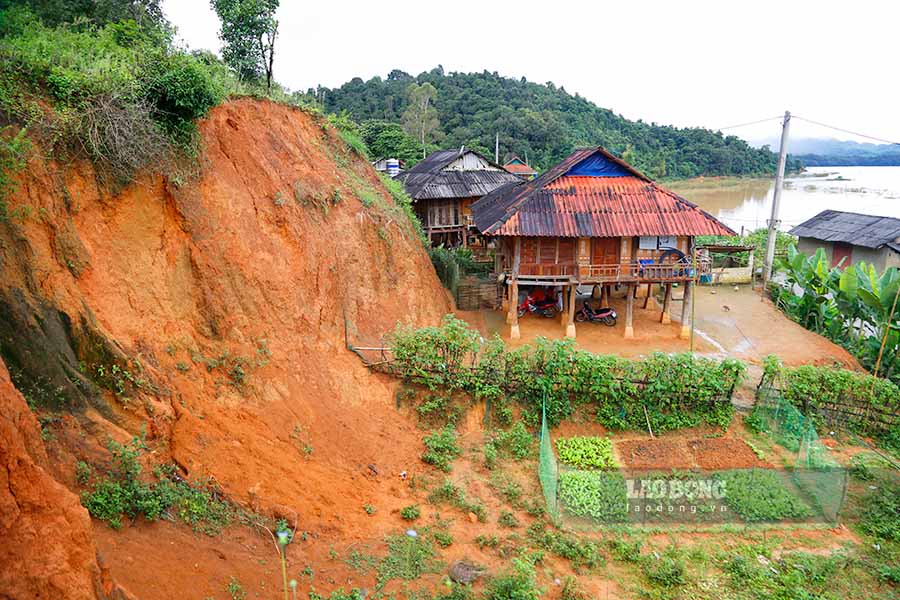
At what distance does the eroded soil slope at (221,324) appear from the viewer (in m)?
7.37

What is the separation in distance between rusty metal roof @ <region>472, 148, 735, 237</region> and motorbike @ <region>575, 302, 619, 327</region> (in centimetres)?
306

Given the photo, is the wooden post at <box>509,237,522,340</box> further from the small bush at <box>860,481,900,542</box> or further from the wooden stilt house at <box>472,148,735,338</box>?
the small bush at <box>860,481,900,542</box>

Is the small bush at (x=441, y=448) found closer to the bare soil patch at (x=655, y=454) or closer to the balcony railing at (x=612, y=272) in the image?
the bare soil patch at (x=655, y=454)

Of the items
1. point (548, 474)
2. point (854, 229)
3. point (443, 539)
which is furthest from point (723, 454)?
point (854, 229)

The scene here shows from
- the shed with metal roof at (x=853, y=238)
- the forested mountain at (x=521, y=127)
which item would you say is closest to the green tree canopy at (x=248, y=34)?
the shed with metal roof at (x=853, y=238)

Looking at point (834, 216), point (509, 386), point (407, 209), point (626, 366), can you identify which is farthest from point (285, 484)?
point (834, 216)

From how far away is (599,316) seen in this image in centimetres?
1862

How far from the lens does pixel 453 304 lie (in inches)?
747

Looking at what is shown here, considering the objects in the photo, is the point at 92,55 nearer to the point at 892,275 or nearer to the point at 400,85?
the point at 892,275

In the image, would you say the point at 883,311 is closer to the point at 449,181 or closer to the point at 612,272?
the point at 612,272

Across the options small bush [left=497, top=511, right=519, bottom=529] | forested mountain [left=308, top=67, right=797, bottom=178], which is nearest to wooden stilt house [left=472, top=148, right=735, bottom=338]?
small bush [left=497, top=511, right=519, bottom=529]

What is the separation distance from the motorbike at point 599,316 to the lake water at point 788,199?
3031 centimetres

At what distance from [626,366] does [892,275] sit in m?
9.12

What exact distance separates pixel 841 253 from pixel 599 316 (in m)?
14.4
